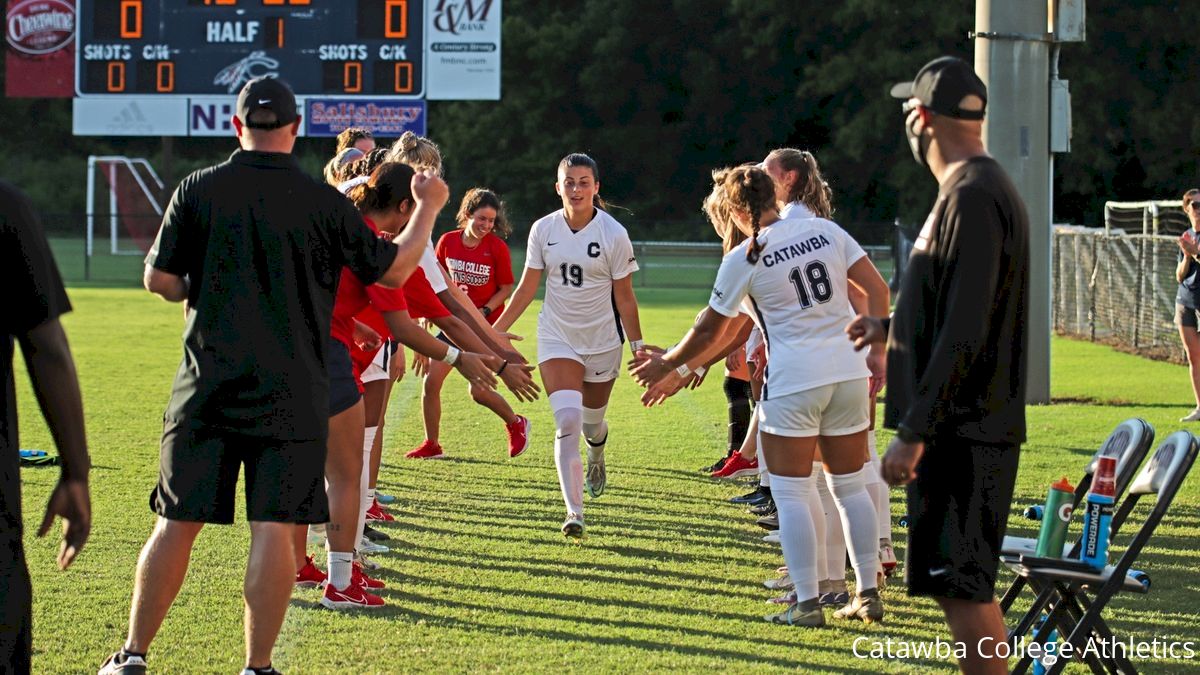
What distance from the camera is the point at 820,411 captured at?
5840 mm

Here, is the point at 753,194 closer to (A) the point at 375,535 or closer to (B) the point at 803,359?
(B) the point at 803,359

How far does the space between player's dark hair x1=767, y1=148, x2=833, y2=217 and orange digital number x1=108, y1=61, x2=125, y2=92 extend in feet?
88.1

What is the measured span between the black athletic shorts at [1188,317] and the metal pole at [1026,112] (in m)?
1.23

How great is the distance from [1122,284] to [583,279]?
54.0 feet

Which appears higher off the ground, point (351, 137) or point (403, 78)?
point (403, 78)

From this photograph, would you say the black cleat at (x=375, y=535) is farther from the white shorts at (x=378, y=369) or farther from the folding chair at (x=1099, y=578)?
the folding chair at (x=1099, y=578)

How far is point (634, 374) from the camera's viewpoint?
628 centimetres

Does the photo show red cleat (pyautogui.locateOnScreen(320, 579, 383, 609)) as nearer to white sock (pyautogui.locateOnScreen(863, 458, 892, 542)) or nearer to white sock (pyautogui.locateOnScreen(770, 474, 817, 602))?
white sock (pyautogui.locateOnScreen(770, 474, 817, 602))

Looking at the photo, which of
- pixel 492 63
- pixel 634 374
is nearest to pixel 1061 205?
pixel 492 63

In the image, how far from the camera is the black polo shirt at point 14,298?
328 centimetres

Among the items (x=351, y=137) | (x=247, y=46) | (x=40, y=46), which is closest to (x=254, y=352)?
(x=351, y=137)

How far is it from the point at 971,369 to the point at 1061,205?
147ft

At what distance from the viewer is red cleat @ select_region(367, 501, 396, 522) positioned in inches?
323

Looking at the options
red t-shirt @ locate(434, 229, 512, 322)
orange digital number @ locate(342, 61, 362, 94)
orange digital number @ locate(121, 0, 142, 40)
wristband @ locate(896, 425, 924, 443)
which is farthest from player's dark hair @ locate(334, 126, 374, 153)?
orange digital number @ locate(121, 0, 142, 40)
